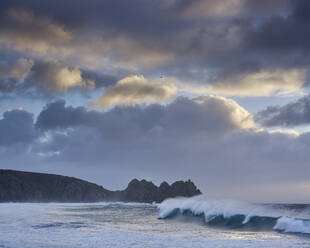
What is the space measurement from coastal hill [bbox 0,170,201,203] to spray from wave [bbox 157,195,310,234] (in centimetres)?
9561

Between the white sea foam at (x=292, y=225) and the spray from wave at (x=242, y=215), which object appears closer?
the white sea foam at (x=292, y=225)

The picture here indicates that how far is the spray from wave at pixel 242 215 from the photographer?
22.2m

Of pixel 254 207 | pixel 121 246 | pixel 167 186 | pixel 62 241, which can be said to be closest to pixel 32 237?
pixel 62 241

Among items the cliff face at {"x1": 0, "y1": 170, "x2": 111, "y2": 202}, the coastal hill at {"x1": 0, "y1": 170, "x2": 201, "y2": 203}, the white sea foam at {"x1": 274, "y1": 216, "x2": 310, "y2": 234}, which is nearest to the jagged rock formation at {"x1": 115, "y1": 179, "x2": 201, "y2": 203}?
the coastal hill at {"x1": 0, "y1": 170, "x2": 201, "y2": 203}

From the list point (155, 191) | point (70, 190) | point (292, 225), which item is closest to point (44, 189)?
point (70, 190)

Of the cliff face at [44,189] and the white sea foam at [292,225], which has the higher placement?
the cliff face at [44,189]

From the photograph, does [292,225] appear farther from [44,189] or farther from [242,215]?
[44,189]

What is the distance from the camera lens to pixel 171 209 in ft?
128

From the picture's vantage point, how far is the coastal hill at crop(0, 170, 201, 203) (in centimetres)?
13600

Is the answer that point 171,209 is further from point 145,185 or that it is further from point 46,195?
point 46,195

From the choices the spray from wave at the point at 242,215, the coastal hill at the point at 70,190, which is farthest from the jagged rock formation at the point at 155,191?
the spray from wave at the point at 242,215

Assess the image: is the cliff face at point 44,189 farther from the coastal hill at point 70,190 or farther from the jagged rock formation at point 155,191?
the jagged rock formation at point 155,191

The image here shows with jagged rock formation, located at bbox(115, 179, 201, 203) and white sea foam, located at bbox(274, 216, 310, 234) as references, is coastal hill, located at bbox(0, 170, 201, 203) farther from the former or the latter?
white sea foam, located at bbox(274, 216, 310, 234)

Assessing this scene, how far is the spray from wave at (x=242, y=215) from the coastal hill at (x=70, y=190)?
314 feet
